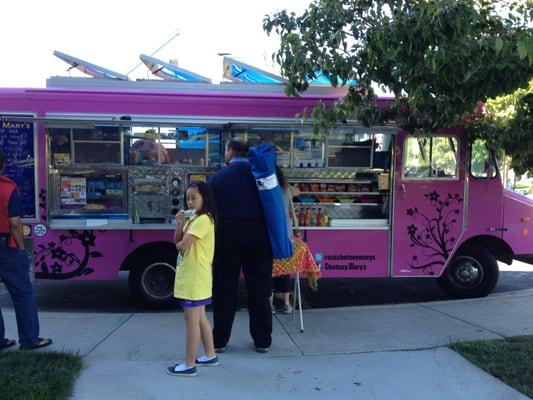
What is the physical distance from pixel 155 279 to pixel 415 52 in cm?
401

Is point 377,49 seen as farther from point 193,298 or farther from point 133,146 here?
point 133,146

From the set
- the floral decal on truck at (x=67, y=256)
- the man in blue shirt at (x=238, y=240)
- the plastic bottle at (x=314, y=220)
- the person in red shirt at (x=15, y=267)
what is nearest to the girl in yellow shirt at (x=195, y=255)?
the man in blue shirt at (x=238, y=240)

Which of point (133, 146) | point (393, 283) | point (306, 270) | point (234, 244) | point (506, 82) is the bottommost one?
point (393, 283)

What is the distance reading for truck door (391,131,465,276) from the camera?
6.78m

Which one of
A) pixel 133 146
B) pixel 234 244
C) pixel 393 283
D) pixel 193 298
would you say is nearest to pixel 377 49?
pixel 234 244

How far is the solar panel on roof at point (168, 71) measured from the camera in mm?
6875

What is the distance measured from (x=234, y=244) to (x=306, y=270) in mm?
1227

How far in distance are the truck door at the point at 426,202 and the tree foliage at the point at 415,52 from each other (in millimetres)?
875

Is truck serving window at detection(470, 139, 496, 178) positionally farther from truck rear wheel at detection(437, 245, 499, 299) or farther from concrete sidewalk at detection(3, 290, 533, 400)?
concrete sidewalk at detection(3, 290, 533, 400)

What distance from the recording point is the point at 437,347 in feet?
16.6

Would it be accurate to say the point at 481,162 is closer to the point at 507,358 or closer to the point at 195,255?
the point at 507,358

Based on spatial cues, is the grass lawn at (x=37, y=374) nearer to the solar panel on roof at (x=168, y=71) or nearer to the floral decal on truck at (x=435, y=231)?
the solar panel on roof at (x=168, y=71)

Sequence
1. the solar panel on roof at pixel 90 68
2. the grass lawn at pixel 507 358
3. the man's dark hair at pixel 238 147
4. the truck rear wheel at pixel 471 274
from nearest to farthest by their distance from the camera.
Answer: the grass lawn at pixel 507 358
the man's dark hair at pixel 238 147
the solar panel on roof at pixel 90 68
the truck rear wheel at pixel 471 274

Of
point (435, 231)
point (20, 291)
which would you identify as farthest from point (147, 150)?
point (435, 231)
